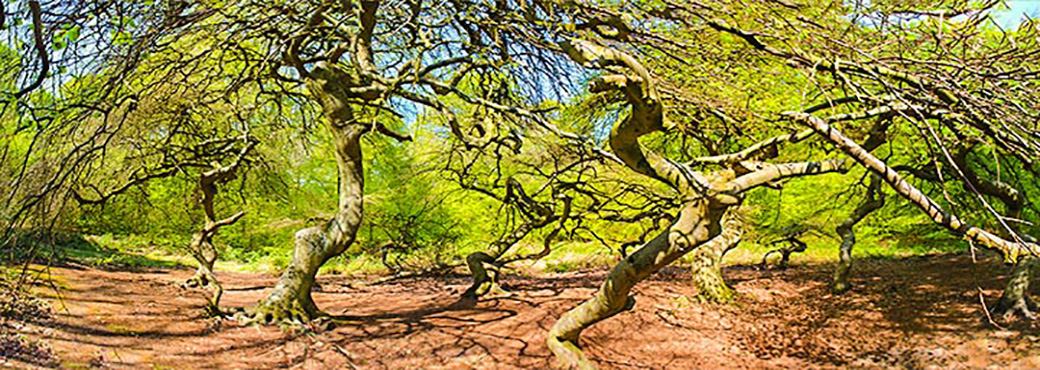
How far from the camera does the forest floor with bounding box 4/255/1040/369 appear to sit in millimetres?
4566

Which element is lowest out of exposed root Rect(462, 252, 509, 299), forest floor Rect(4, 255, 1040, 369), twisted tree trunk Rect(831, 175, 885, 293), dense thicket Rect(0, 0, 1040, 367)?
forest floor Rect(4, 255, 1040, 369)

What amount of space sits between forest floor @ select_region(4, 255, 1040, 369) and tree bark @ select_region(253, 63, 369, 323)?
28 centimetres

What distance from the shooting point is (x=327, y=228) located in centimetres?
568

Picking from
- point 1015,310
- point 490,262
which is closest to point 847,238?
point 1015,310

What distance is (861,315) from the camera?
6598 mm

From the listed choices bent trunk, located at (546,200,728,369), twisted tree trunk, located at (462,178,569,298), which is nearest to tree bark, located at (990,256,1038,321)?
bent trunk, located at (546,200,728,369)

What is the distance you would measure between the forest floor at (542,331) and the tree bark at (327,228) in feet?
0.93

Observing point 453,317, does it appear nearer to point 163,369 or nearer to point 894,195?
point 163,369

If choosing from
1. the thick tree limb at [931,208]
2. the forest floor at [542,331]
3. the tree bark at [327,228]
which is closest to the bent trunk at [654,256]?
the forest floor at [542,331]

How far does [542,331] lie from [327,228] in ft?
7.20

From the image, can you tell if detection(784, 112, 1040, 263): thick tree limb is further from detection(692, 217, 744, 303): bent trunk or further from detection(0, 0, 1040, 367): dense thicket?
detection(692, 217, 744, 303): bent trunk

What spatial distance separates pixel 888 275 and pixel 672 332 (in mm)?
5610

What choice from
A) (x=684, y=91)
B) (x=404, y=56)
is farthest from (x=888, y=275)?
(x=404, y=56)

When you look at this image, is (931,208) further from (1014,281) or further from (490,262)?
(490,262)
